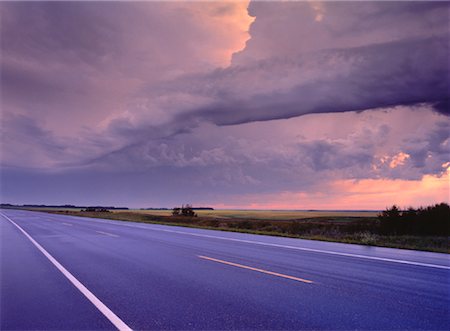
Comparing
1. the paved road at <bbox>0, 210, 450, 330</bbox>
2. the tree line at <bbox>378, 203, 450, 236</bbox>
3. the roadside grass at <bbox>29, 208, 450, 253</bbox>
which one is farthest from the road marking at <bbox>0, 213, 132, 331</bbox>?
the tree line at <bbox>378, 203, 450, 236</bbox>

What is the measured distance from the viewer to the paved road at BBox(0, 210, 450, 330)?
5.13 metres

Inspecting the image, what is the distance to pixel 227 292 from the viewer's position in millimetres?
6676

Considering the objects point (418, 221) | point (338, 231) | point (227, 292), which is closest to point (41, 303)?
point (227, 292)

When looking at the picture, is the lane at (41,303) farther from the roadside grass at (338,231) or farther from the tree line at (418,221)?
the tree line at (418,221)

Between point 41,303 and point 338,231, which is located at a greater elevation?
point 338,231

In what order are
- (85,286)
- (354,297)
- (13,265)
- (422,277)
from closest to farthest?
(354,297), (85,286), (422,277), (13,265)

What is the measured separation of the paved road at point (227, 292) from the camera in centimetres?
513

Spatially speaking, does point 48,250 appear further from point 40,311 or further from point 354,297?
point 354,297

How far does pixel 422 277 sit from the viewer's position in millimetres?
7941

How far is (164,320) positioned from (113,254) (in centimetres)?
751

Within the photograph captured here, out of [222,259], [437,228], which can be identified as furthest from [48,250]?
[437,228]

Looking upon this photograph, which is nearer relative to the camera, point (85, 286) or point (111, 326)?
point (111, 326)

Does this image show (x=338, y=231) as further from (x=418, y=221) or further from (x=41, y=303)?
(x=41, y=303)

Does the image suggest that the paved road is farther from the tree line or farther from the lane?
the tree line
